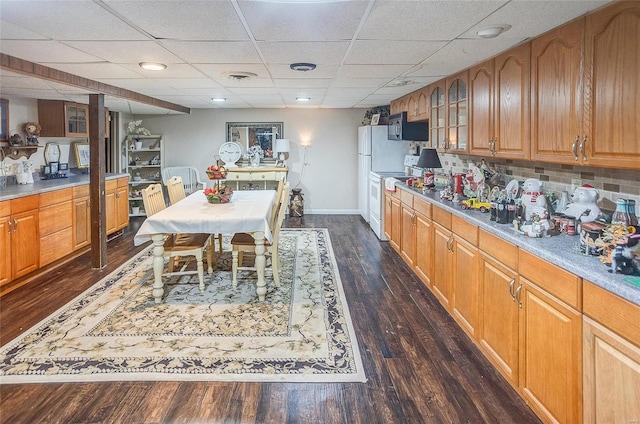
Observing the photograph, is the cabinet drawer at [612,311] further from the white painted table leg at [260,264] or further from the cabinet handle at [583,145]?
the white painted table leg at [260,264]

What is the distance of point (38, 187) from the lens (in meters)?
4.45

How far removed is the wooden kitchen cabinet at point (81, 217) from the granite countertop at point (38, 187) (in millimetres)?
109

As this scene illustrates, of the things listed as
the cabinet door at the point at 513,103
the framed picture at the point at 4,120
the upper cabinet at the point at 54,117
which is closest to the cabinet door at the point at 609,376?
the cabinet door at the point at 513,103

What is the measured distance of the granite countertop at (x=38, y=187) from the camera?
393cm

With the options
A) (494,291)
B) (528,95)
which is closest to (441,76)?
(528,95)

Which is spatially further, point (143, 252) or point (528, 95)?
point (143, 252)

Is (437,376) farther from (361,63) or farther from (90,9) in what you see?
(90,9)

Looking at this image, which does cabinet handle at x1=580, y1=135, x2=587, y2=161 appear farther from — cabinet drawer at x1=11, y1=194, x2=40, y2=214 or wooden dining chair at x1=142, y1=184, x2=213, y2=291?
cabinet drawer at x1=11, y1=194, x2=40, y2=214

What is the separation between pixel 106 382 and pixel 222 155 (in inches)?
231

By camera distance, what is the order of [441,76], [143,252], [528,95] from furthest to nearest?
[143,252], [441,76], [528,95]

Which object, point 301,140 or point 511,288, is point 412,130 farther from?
point 511,288

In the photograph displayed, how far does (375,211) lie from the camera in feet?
20.6

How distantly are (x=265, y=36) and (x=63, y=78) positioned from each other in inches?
89.4

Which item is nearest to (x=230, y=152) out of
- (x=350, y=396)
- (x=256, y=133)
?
(x=256, y=133)
